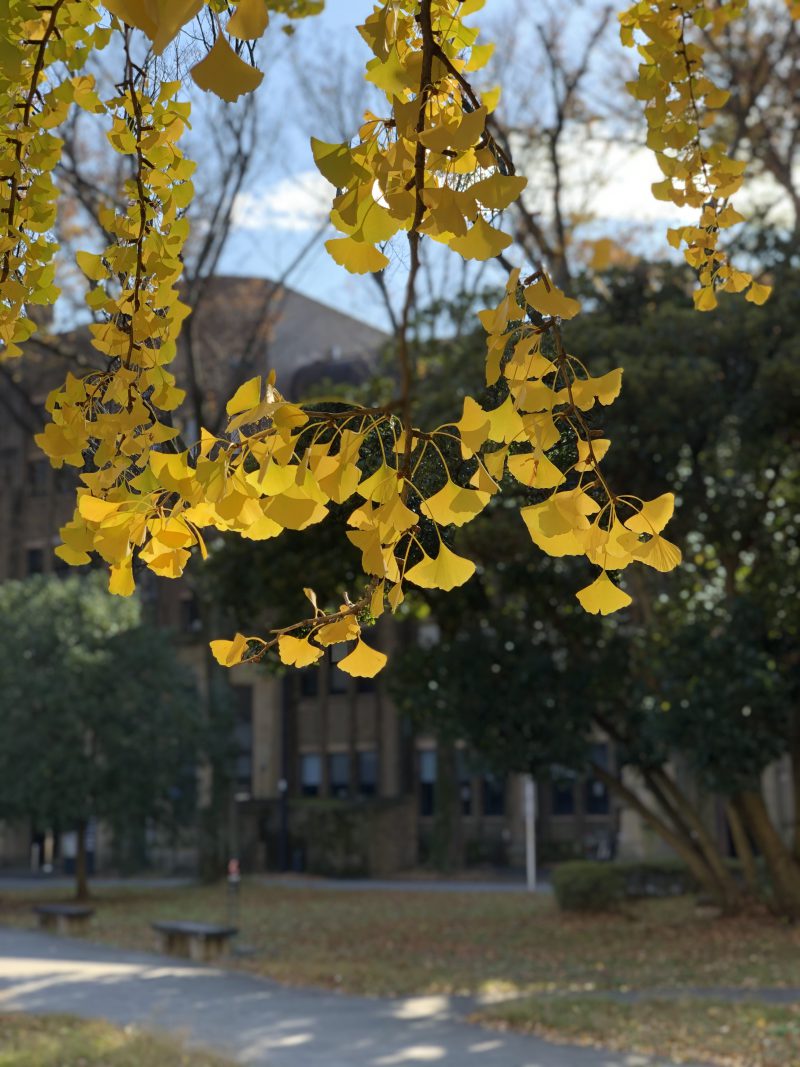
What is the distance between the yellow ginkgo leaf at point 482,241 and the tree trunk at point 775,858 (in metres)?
16.1

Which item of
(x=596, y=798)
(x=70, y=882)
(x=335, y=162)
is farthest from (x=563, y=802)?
(x=335, y=162)

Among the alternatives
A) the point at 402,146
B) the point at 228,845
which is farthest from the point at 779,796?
the point at 402,146

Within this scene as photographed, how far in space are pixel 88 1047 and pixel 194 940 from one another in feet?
26.7

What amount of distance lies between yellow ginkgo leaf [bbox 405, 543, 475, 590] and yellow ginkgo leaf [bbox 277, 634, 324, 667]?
0.27 meters

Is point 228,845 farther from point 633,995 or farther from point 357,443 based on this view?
point 357,443

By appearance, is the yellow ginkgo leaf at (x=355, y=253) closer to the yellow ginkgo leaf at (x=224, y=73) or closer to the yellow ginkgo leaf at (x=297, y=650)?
the yellow ginkgo leaf at (x=224, y=73)

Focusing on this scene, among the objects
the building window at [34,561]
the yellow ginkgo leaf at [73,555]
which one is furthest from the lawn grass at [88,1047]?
the building window at [34,561]

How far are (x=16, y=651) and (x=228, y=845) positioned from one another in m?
8.28

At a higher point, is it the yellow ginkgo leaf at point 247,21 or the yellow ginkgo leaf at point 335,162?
the yellow ginkgo leaf at point 247,21

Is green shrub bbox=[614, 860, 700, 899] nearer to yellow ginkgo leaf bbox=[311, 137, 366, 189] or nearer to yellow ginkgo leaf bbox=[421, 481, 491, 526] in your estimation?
yellow ginkgo leaf bbox=[421, 481, 491, 526]

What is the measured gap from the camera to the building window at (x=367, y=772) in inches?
1571

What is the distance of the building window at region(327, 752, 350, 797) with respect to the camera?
40.5 metres

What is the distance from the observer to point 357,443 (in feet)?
7.49

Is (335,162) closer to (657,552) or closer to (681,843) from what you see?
(657,552)
